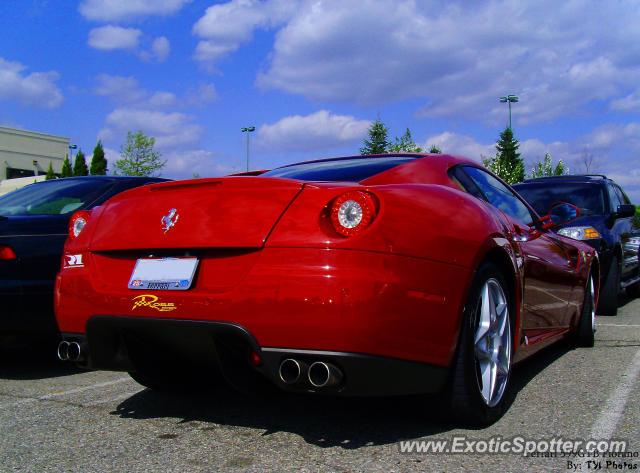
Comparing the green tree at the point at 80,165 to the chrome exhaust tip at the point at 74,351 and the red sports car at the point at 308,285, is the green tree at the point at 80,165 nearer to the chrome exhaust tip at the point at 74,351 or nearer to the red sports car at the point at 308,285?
the red sports car at the point at 308,285

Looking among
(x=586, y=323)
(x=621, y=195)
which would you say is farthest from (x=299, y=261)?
(x=621, y=195)

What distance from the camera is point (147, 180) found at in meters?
5.38

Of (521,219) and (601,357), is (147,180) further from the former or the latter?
(601,357)

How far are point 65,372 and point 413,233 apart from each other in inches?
120

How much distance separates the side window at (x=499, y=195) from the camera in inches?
142

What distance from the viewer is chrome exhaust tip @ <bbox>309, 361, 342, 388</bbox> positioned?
7.64ft

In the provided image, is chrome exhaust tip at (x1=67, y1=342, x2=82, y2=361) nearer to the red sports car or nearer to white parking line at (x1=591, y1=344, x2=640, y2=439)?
the red sports car

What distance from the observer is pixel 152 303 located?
259 centimetres

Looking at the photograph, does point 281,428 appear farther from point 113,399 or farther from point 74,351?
point 113,399

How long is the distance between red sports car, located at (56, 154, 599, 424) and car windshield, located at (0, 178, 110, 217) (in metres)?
1.58

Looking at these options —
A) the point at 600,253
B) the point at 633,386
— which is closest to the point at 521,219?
the point at 633,386

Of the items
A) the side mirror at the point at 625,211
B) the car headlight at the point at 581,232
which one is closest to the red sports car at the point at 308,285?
the car headlight at the point at 581,232

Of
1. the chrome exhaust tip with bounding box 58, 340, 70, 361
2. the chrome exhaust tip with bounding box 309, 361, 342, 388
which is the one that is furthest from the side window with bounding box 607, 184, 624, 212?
the chrome exhaust tip with bounding box 58, 340, 70, 361

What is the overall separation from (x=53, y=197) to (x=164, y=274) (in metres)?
2.64
